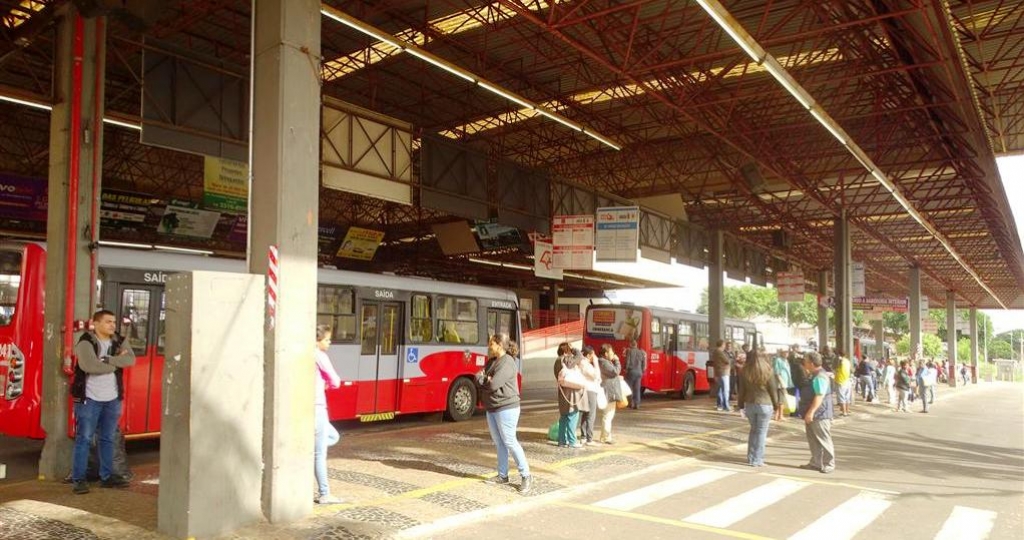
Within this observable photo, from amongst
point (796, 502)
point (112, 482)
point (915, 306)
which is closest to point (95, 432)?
point (112, 482)

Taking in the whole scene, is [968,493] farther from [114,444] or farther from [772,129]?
[772,129]

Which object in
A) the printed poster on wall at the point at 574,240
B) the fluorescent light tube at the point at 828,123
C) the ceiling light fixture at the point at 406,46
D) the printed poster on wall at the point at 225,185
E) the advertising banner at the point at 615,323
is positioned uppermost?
the ceiling light fixture at the point at 406,46

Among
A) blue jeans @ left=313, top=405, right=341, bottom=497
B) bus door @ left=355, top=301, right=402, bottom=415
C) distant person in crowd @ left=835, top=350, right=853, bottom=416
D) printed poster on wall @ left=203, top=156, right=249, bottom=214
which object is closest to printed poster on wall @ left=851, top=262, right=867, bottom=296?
distant person in crowd @ left=835, top=350, right=853, bottom=416

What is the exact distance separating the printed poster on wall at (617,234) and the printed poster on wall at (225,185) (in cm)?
1014

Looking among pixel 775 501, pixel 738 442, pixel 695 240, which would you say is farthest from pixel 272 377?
pixel 695 240

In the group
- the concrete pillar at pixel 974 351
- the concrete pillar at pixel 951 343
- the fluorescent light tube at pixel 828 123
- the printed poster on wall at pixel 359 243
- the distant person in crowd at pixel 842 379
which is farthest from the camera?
the concrete pillar at pixel 974 351

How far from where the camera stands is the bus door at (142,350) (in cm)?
1015

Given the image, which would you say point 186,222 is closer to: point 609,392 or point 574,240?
point 574,240

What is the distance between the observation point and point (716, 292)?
28016mm

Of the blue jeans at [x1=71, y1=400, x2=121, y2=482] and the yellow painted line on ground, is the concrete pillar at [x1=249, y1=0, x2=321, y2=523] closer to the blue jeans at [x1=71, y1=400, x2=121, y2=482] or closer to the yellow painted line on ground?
the blue jeans at [x1=71, y1=400, x2=121, y2=482]

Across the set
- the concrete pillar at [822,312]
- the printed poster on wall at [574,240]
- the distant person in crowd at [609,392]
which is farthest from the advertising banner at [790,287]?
the distant person in crowd at [609,392]

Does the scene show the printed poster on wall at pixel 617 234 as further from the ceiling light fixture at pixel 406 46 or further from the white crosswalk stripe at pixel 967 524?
the white crosswalk stripe at pixel 967 524

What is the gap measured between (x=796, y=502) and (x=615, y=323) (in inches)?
589

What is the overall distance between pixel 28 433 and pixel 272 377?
16.6 ft
